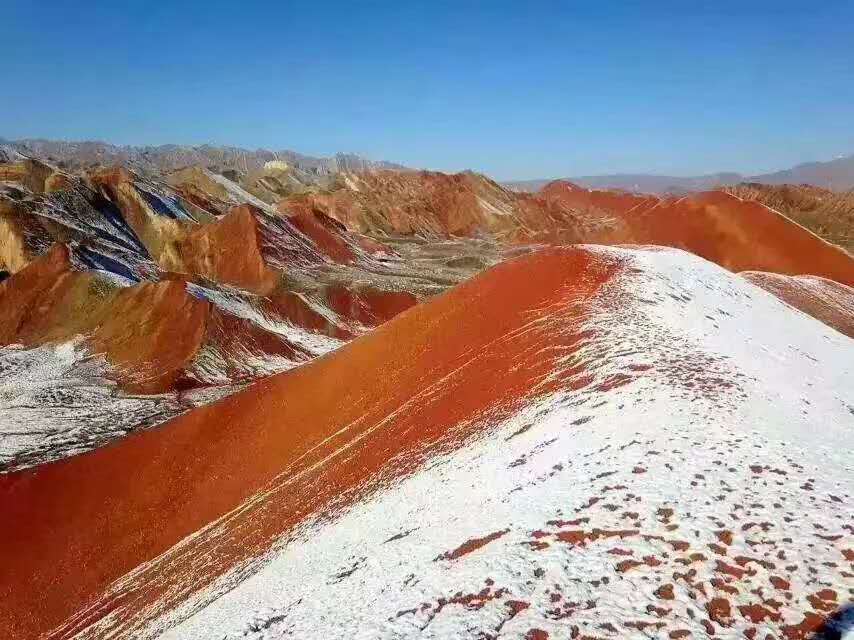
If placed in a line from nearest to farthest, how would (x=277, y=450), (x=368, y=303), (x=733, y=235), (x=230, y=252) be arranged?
(x=277, y=450), (x=368, y=303), (x=733, y=235), (x=230, y=252)

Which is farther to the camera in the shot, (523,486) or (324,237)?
(324,237)

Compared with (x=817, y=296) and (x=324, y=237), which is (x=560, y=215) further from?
(x=817, y=296)

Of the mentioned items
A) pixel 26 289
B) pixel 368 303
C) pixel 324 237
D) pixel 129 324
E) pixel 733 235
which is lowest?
pixel 368 303

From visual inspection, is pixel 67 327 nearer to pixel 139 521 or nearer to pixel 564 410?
pixel 139 521

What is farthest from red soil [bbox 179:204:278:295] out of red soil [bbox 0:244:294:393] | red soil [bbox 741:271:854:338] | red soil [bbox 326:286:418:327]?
red soil [bbox 741:271:854:338]

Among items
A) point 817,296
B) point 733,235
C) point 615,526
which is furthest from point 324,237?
point 615,526

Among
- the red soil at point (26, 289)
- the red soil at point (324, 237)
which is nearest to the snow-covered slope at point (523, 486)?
the red soil at point (26, 289)
